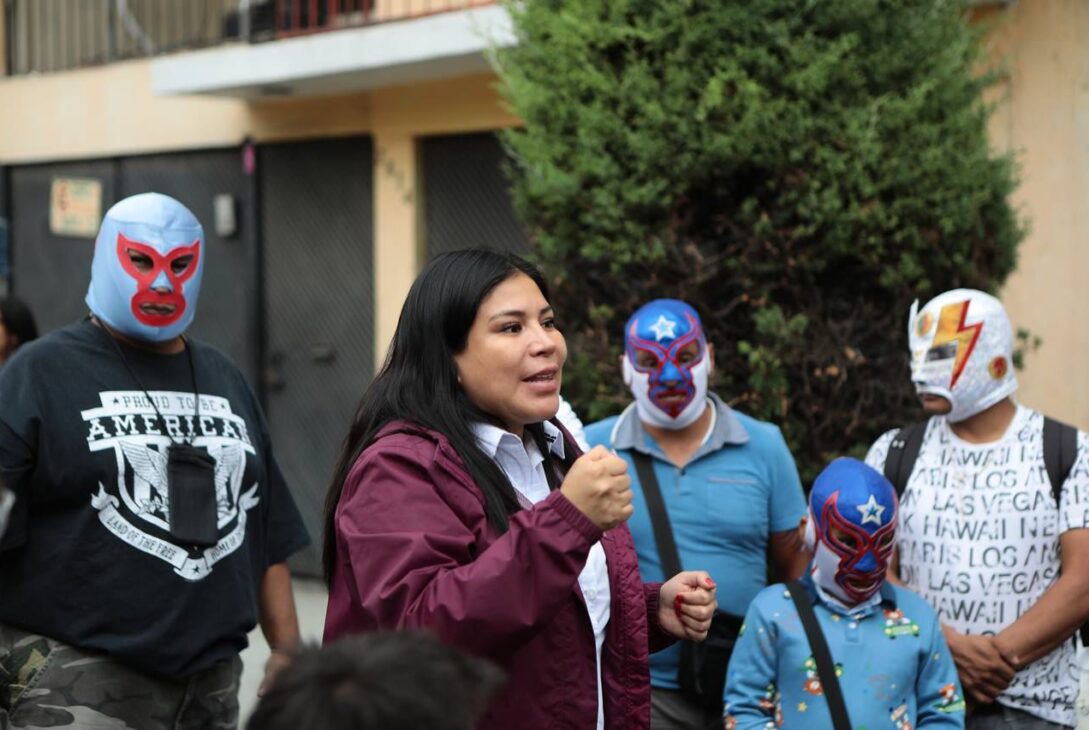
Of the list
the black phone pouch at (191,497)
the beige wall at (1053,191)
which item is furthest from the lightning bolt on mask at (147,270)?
the beige wall at (1053,191)

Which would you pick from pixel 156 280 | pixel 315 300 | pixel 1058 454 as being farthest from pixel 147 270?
pixel 315 300

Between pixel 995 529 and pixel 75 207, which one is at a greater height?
pixel 75 207

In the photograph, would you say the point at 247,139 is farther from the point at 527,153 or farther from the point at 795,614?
the point at 795,614

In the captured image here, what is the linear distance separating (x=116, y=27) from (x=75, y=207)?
1.63 m

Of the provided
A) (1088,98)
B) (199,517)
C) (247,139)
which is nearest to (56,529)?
(199,517)

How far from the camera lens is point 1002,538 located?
3.78 meters

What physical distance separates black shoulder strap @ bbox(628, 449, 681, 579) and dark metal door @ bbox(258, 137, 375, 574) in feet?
18.5

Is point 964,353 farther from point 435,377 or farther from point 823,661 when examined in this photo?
point 435,377

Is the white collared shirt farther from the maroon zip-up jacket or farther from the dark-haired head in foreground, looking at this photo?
the dark-haired head in foreground

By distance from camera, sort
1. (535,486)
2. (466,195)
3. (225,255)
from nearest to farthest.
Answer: (535,486) → (466,195) → (225,255)

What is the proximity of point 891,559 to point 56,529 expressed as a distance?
2260 millimetres

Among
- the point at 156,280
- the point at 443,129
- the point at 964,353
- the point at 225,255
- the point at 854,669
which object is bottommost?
the point at 854,669

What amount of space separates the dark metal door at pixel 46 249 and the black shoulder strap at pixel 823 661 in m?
8.89

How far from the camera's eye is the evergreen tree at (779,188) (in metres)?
4.98
